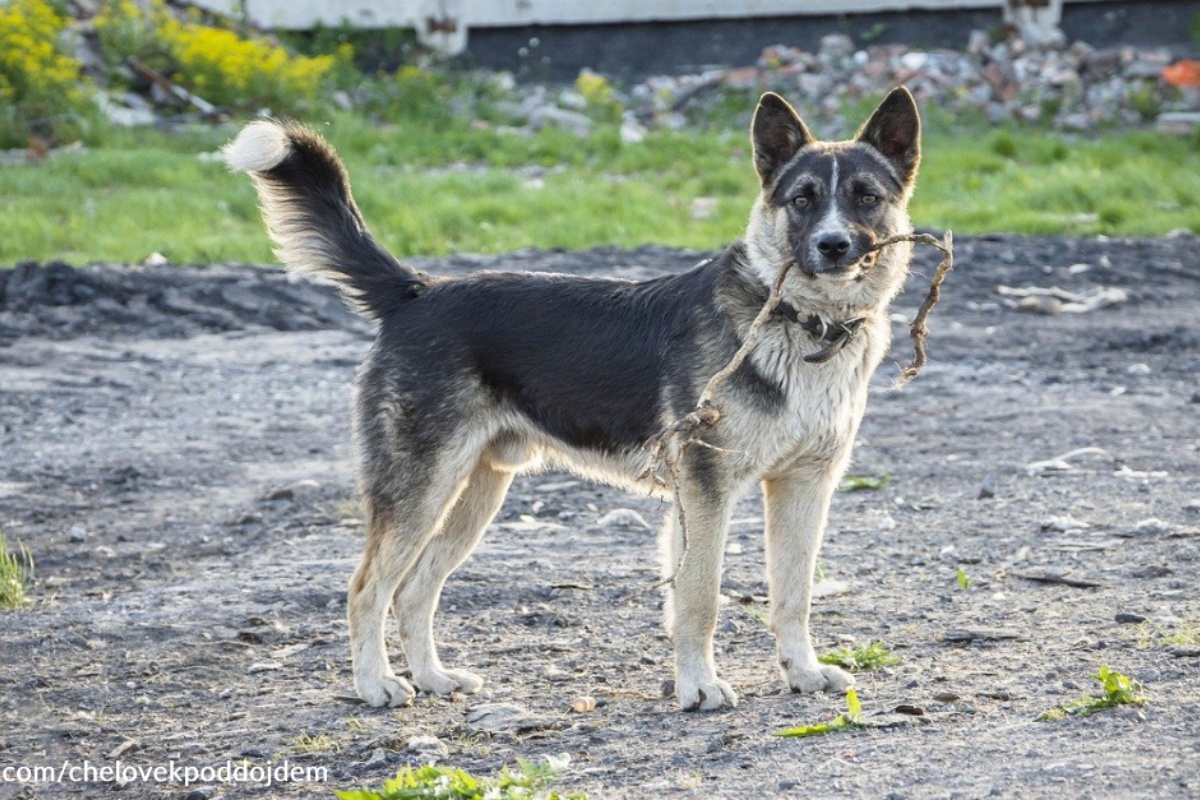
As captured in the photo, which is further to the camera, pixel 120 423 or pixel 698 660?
pixel 120 423

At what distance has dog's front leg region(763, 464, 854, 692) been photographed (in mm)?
4785

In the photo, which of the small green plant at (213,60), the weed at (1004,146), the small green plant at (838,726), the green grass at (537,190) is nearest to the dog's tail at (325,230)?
the small green plant at (838,726)

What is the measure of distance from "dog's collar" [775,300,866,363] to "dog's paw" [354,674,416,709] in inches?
68.7

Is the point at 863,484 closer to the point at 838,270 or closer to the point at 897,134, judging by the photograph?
the point at 897,134

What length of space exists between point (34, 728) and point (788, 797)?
242cm

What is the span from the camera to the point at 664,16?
64.7ft

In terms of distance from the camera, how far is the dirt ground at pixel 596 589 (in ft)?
13.6

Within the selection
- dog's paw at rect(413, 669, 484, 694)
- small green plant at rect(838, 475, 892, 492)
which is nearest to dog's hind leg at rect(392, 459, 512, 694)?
dog's paw at rect(413, 669, 484, 694)

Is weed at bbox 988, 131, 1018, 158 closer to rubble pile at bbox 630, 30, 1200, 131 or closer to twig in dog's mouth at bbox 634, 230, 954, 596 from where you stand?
rubble pile at bbox 630, 30, 1200, 131

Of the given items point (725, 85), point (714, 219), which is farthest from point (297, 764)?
point (725, 85)

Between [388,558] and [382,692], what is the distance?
0.44 meters

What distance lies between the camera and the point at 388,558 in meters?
4.93

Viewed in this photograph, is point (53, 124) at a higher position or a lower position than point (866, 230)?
lower

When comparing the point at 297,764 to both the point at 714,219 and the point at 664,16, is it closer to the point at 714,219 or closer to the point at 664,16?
the point at 714,219
